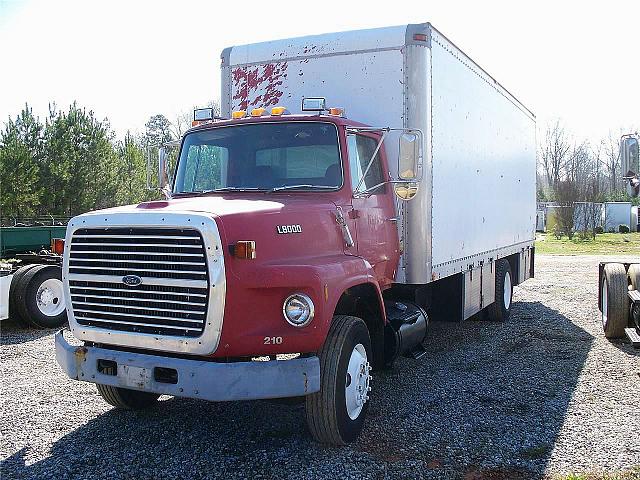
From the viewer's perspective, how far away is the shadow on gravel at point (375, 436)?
457cm

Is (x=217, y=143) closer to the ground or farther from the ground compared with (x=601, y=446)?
farther from the ground

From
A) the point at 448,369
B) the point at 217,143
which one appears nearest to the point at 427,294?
the point at 448,369

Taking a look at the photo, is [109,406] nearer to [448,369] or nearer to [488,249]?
[448,369]

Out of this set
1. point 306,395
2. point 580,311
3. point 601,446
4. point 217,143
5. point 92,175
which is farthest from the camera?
point 92,175

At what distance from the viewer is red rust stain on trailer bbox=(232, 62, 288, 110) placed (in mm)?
7324

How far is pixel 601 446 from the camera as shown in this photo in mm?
5000

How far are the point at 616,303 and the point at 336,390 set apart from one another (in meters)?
5.76

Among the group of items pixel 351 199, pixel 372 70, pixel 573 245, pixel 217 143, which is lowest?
pixel 573 245

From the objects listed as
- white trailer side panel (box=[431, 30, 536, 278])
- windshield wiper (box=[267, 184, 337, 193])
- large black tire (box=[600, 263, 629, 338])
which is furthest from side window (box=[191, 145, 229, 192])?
large black tire (box=[600, 263, 629, 338])

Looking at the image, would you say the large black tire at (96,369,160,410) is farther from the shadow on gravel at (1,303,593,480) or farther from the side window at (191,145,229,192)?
the side window at (191,145,229,192)

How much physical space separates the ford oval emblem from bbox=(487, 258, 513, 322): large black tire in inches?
285

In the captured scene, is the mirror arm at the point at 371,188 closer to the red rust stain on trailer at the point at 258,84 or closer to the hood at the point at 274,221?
the hood at the point at 274,221

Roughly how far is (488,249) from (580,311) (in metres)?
3.37

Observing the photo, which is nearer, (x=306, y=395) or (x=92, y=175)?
(x=306, y=395)
